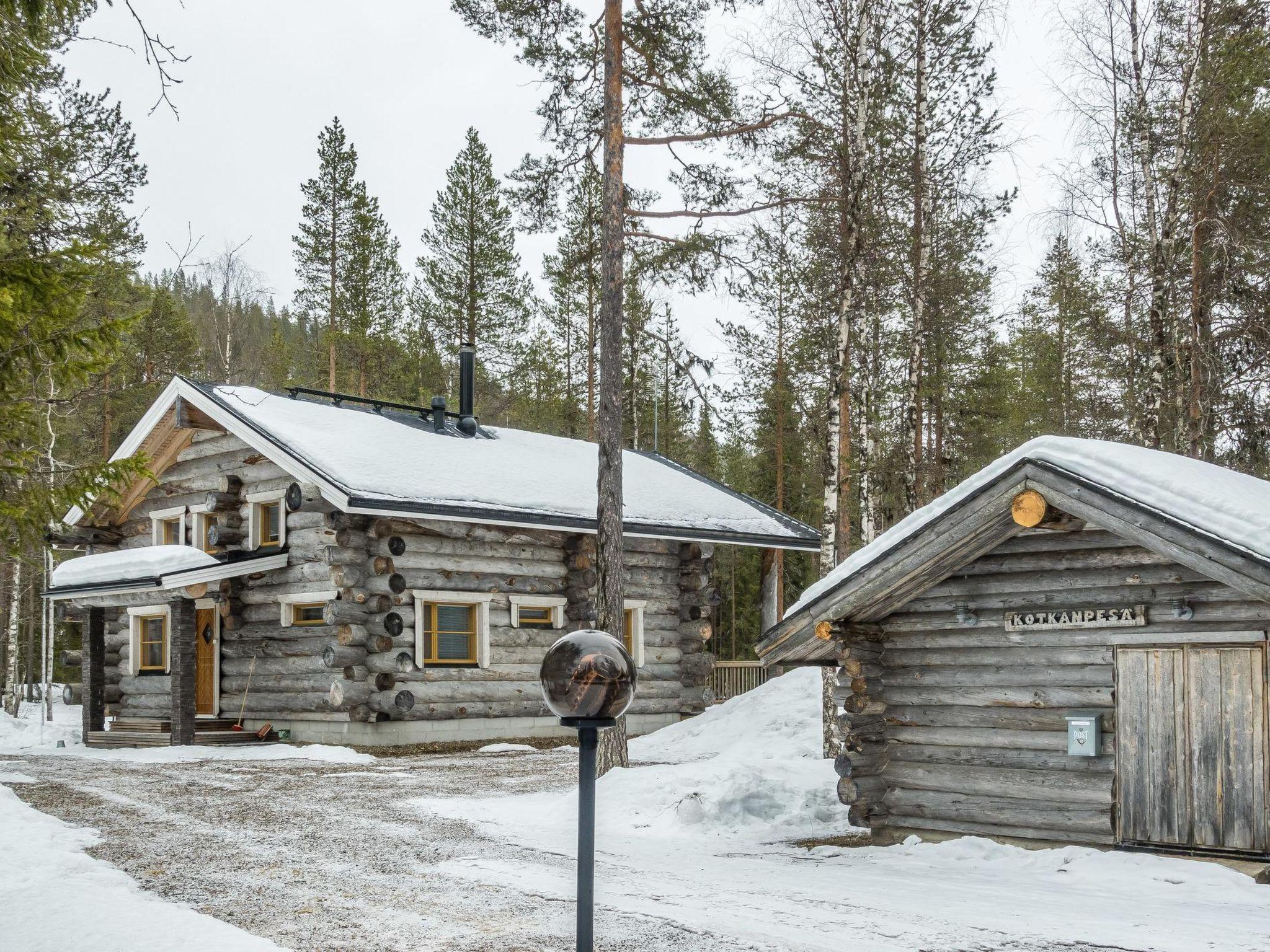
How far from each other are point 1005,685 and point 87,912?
7030 millimetres

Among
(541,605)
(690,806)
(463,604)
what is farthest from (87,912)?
(541,605)

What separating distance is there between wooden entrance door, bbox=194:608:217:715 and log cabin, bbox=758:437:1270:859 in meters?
14.0

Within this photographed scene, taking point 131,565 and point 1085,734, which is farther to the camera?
point 131,565

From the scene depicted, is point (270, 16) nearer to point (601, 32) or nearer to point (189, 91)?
point (189, 91)

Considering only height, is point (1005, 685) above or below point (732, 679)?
above

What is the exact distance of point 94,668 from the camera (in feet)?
69.8

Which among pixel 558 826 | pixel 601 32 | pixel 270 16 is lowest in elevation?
pixel 558 826

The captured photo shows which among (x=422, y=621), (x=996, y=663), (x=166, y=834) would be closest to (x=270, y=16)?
(x=166, y=834)

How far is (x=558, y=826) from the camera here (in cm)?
1096

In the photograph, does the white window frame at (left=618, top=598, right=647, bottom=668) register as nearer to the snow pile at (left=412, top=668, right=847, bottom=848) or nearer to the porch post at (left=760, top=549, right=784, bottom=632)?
the porch post at (left=760, top=549, right=784, bottom=632)

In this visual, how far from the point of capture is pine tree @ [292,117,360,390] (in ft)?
120

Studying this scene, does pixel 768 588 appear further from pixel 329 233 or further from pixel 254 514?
pixel 329 233

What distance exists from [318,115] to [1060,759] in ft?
108

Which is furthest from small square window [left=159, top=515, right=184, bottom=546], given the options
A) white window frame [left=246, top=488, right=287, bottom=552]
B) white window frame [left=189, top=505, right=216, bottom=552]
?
white window frame [left=246, top=488, right=287, bottom=552]
